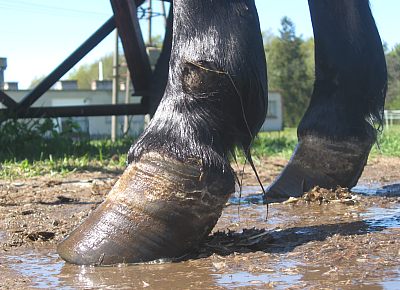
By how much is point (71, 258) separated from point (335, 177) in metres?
1.48

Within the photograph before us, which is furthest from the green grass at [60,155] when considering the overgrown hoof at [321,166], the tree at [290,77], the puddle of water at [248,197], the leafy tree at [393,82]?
the tree at [290,77]

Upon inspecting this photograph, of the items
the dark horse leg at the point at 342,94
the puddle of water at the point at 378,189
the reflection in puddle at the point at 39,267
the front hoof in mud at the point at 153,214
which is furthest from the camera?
the puddle of water at the point at 378,189

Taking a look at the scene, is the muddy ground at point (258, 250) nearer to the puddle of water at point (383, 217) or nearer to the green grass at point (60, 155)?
the puddle of water at point (383, 217)

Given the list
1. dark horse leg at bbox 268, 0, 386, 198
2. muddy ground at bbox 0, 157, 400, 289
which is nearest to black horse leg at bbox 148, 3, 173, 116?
muddy ground at bbox 0, 157, 400, 289

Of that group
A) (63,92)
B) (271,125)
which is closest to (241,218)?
(63,92)

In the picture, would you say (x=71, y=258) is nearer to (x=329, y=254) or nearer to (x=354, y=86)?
(x=329, y=254)

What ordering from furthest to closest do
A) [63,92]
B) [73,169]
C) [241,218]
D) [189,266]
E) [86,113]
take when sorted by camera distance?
[63,92] → [86,113] → [73,169] → [241,218] → [189,266]

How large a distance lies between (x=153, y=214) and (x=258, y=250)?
354 mm

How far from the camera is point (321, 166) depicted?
345 cm

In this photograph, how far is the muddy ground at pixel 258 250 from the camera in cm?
203

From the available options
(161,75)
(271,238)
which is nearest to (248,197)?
(271,238)

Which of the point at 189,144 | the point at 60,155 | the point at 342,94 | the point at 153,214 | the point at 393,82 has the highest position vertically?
the point at 393,82

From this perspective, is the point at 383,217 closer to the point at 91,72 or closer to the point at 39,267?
the point at 39,267

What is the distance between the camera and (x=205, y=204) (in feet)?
7.69
